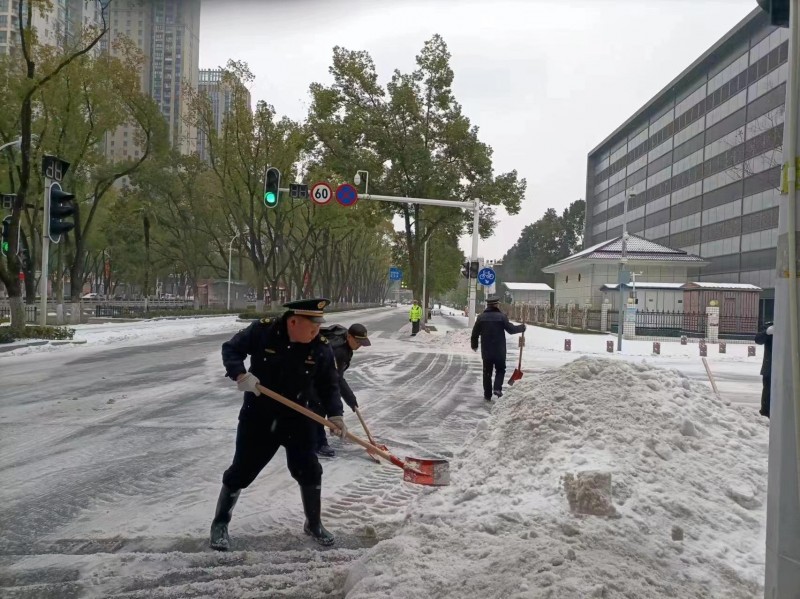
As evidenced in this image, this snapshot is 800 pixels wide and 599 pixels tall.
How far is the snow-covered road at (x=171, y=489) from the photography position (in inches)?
136

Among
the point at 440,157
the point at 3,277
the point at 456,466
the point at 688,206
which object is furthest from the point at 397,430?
the point at 688,206

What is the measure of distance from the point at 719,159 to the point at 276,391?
147 feet

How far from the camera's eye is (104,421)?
7648 millimetres

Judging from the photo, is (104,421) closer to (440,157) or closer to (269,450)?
(269,450)

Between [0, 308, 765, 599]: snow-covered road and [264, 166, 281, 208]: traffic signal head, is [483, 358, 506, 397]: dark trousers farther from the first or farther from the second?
[264, 166, 281, 208]: traffic signal head

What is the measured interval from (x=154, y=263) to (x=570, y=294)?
112 ft

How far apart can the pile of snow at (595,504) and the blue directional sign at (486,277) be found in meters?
14.2

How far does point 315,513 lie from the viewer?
13.2 ft

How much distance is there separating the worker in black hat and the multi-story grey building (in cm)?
2588

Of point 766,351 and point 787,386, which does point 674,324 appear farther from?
point 787,386

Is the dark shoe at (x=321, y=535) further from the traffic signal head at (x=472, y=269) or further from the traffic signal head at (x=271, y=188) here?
the traffic signal head at (x=472, y=269)

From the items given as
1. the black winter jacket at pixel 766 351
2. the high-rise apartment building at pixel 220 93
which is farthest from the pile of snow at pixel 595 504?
the high-rise apartment building at pixel 220 93

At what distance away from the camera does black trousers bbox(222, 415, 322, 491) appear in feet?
12.5

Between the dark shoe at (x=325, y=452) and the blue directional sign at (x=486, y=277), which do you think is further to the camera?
the blue directional sign at (x=486, y=277)
